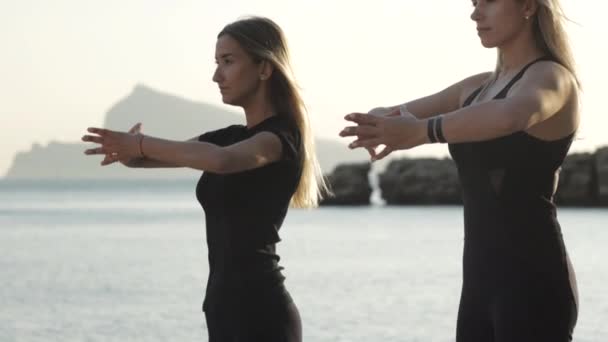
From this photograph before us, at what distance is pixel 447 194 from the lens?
59.3m

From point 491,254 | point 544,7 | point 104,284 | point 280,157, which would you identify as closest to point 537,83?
point 544,7

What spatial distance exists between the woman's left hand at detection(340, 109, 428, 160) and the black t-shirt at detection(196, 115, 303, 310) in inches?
28.0

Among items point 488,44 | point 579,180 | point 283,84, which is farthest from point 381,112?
point 579,180

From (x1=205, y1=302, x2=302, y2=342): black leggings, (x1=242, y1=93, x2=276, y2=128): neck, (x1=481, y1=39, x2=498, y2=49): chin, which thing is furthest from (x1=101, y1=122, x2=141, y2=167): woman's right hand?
(x1=481, y1=39, x2=498, y2=49): chin

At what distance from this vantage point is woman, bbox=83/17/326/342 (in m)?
3.81

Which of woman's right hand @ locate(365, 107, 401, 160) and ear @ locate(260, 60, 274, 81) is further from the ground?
ear @ locate(260, 60, 274, 81)

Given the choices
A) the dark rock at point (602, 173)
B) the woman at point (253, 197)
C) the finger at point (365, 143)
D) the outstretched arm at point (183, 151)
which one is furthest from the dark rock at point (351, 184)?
the finger at point (365, 143)

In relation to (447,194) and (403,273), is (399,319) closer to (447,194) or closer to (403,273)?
(403,273)

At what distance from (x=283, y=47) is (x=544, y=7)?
2.92 feet

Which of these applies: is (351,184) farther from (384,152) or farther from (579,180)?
(384,152)

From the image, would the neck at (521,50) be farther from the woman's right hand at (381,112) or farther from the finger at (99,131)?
the finger at (99,131)

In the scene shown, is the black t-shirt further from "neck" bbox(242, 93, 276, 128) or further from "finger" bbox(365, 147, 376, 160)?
"finger" bbox(365, 147, 376, 160)

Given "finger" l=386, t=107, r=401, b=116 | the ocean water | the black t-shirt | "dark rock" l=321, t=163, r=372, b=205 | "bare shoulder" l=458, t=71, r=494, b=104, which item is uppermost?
"bare shoulder" l=458, t=71, r=494, b=104

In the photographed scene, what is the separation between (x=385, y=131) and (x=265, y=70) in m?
0.87
